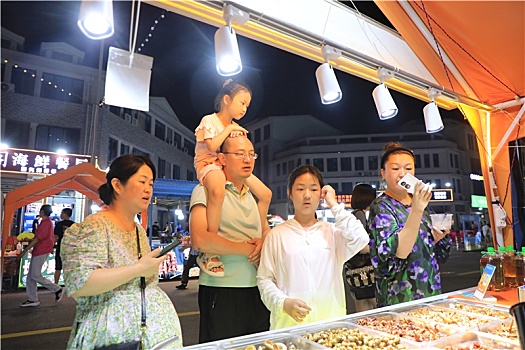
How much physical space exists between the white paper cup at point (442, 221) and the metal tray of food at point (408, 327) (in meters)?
0.70

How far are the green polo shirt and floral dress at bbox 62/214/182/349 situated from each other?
0.36m

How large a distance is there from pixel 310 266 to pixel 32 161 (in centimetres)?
611

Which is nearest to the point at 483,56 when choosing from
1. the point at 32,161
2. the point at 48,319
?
the point at 48,319

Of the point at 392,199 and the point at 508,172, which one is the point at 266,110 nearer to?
the point at 508,172

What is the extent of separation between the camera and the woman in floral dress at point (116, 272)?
1144 millimetres

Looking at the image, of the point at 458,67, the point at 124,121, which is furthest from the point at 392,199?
the point at 124,121

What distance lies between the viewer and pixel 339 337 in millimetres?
1172

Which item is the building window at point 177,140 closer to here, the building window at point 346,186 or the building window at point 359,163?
the building window at point 346,186

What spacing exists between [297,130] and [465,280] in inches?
565

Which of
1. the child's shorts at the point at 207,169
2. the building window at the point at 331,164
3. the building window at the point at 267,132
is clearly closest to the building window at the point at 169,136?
the child's shorts at the point at 207,169

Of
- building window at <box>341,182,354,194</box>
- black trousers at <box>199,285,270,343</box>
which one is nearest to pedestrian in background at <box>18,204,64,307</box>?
black trousers at <box>199,285,270,343</box>

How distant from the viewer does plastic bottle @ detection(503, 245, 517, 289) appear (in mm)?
2069

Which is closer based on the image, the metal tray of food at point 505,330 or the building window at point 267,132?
the metal tray of food at point 505,330

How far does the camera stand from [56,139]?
9.12m
